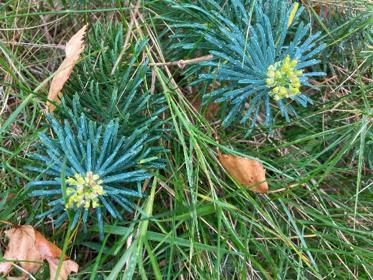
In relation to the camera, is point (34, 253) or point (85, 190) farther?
point (34, 253)

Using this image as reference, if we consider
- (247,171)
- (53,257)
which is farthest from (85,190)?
(247,171)

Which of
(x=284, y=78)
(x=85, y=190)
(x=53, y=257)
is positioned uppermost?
(x=284, y=78)

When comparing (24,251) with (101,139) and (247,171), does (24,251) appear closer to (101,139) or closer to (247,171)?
(101,139)

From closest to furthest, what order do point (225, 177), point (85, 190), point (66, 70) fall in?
point (85, 190), point (66, 70), point (225, 177)

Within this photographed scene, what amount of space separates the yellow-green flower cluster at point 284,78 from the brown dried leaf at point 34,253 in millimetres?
624

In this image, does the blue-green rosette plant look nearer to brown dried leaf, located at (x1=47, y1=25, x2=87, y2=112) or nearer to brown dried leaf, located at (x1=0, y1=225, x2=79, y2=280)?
brown dried leaf, located at (x1=47, y1=25, x2=87, y2=112)

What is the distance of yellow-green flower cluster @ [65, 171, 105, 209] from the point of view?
39.2 inches

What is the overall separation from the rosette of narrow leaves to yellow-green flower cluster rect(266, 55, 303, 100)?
295mm

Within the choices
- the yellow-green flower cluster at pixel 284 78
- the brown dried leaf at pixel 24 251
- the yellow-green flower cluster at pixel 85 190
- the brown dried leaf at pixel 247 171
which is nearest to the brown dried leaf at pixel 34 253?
the brown dried leaf at pixel 24 251

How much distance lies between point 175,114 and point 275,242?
0.42 metres

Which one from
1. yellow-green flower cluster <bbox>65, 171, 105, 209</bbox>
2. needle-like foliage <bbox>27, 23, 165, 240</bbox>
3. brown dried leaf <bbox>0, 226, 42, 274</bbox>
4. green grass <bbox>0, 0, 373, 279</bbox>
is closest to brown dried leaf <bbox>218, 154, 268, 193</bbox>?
green grass <bbox>0, 0, 373, 279</bbox>

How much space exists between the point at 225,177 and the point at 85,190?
0.45m

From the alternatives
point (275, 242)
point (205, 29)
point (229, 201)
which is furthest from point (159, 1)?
point (275, 242)

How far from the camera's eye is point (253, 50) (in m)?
1.09
